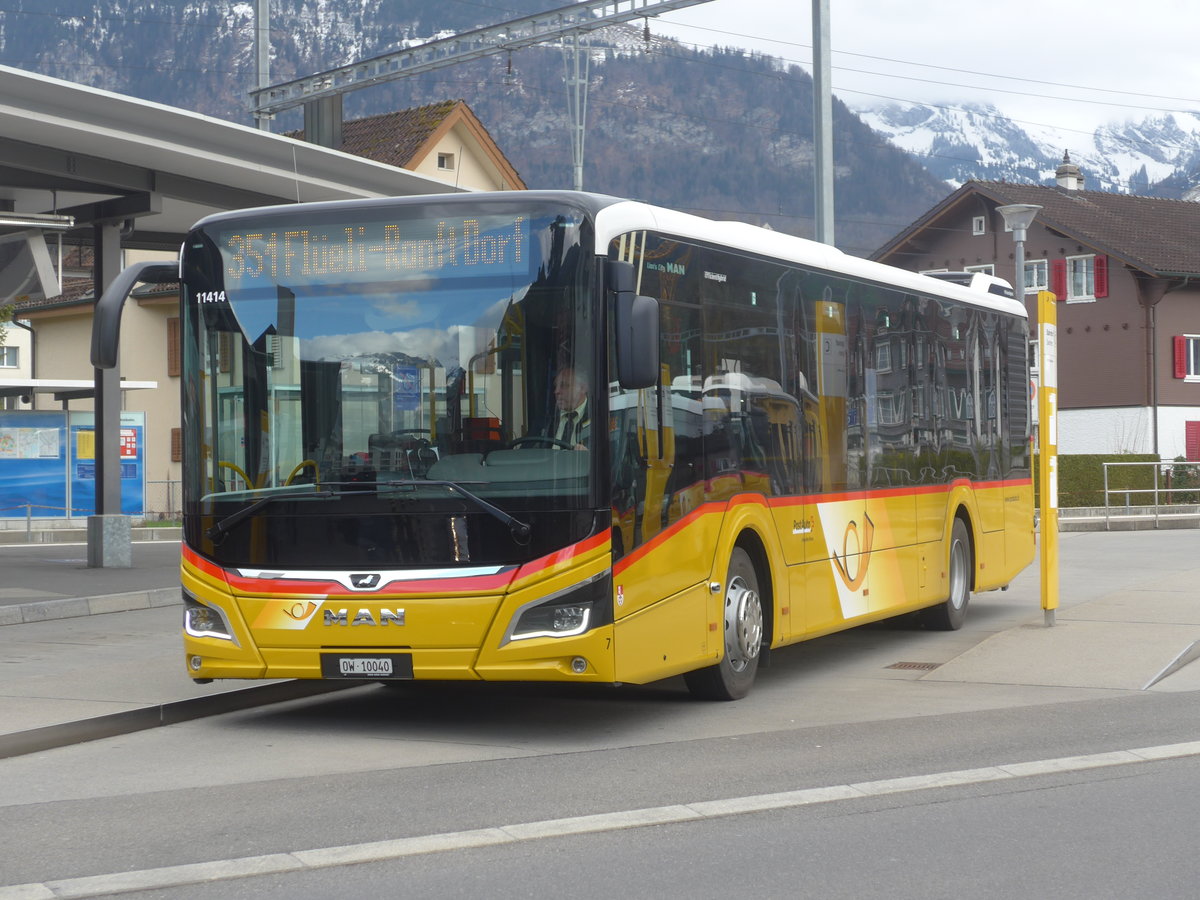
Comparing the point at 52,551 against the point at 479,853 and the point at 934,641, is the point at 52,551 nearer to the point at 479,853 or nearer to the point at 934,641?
the point at 934,641

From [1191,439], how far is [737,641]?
162 ft

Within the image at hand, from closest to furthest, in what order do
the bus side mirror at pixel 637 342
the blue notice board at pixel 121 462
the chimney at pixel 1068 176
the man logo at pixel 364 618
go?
the bus side mirror at pixel 637 342
the man logo at pixel 364 618
the blue notice board at pixel 121 462
the chimney at pixel 1068 176

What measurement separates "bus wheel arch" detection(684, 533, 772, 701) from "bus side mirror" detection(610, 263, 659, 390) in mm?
1770

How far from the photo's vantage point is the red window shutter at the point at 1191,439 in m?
56.2

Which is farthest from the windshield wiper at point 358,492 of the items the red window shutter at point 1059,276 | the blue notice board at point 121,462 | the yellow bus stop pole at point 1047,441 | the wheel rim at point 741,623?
the red window shutter at point 1059,276

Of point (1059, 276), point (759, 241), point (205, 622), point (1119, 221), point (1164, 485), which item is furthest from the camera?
point (1119, 221)

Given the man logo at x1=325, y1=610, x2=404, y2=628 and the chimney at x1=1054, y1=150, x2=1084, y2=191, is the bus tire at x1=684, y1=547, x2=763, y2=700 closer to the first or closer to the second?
the man logo at x1=325, y1=610, x2=404, y2=628

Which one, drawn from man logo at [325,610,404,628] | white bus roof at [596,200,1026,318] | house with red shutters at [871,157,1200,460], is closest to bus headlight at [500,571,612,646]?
man logo at [325,610,404,628]

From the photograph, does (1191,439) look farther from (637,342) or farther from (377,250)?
(377,250)

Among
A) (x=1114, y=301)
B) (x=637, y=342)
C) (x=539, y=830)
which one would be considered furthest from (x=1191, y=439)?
(x=539, y=830)

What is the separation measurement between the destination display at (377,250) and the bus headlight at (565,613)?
165 centimetres

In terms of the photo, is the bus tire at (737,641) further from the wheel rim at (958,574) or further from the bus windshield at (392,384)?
the wheel rim at (958,574)

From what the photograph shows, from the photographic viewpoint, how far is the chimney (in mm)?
65062

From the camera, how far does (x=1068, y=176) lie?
6650 centimetres
